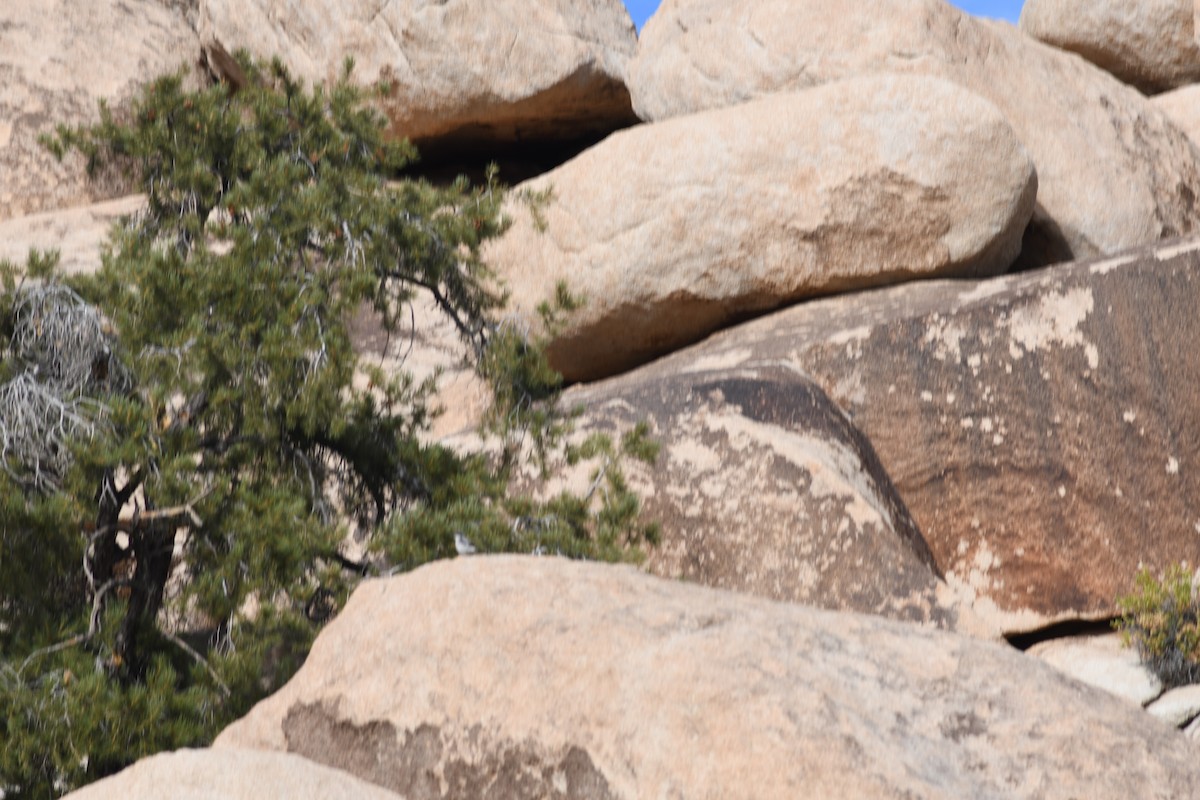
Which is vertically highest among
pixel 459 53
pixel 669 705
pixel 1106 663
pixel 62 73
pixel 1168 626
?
pixel 62 73

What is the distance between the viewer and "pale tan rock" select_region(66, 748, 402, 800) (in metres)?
2.53

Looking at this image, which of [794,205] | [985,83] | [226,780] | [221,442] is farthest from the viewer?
[985,83]

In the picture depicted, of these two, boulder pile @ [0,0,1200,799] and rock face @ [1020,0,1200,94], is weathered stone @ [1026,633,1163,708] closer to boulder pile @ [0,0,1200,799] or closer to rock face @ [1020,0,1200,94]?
boulder pile @ [0,0,1200,799]

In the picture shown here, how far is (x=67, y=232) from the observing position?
29.1ft

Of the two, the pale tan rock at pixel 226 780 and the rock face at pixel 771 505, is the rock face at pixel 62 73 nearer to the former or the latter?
the rock face at pixel 771 505

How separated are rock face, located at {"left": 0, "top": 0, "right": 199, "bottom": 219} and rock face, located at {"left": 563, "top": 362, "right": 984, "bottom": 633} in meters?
5.19

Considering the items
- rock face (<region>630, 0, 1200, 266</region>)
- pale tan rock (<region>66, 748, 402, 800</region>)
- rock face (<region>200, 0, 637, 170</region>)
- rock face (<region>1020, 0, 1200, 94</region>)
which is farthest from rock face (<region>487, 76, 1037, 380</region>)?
pale tan rock (<region>66, 748, 402, 800</region>)

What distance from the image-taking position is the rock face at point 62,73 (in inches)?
368

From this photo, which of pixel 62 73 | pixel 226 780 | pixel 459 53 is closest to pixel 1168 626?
pixel 226 780

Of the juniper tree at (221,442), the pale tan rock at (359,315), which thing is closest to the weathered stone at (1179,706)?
the juniper tree at (221,442)

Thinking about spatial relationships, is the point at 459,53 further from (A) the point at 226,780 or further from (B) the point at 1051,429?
(A) the point at 226,780

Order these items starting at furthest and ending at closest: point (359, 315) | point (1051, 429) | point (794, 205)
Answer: point (359, 315) → point (794, 205) → point (1051, 429)

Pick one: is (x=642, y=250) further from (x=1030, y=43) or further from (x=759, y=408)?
(x=1030, y=43)

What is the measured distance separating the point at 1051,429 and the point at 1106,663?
0.97 metres
